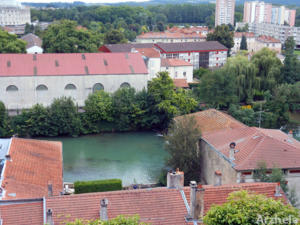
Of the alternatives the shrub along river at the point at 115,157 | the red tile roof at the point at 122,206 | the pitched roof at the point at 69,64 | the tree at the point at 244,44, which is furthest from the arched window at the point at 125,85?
the tree at the point at 244,44

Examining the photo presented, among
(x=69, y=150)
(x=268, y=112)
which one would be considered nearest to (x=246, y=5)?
(x=268, y=112)

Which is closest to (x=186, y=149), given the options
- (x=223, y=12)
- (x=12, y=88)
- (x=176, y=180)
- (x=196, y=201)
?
(x=176, y=180)

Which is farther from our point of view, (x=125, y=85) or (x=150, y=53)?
(x=150, y=53)

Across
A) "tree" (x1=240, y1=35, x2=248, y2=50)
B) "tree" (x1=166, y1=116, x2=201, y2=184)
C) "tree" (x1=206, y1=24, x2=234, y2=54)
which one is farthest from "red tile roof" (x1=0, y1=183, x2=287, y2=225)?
"tree" (x1=240, y1=35, x2=248, y2=50)

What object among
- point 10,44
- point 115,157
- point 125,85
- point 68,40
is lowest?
point 115,157

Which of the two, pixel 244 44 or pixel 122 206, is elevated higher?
pixel 244 44

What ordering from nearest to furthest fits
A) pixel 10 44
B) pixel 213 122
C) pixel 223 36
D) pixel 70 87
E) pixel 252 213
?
1. pixel 252 213
2. pixel 213 122
3. pixel 70 87
4. pixel 10 44
5. pixel 223 36

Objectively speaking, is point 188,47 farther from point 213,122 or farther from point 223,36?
point 213,122

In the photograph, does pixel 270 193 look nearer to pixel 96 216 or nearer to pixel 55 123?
pixel 96 216
